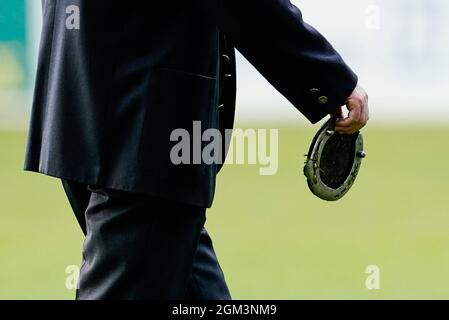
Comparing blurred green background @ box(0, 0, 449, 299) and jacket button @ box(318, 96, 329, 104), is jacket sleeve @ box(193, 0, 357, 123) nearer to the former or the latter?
jacket button @ box(318, 96, 329, 104)

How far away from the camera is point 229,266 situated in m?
5.99

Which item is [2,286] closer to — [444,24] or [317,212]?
[317,212]

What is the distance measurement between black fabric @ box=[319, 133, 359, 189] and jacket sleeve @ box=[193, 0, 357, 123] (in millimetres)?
176

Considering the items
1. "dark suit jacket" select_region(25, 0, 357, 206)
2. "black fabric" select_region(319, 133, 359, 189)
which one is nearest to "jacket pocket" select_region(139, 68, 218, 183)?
"dark suit jacket" select_region(25, 0, 357, 206)

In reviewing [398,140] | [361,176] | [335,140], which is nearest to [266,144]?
[361,176]

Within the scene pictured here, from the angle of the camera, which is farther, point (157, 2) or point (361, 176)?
point (361, 176)

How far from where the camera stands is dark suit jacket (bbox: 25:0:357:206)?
3.08m

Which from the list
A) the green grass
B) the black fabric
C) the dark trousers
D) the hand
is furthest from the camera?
the green grass

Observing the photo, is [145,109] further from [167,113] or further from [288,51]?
[288,51]

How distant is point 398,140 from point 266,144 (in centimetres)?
213

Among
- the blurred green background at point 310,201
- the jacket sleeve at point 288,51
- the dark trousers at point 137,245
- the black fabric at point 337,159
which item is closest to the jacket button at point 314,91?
the jacket sleeve at point 288,51

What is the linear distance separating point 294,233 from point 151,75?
3975 mm

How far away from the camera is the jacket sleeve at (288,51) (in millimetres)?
3080

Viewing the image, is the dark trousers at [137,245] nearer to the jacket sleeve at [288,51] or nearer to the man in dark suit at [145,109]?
the man in dark suit at [145,109]
